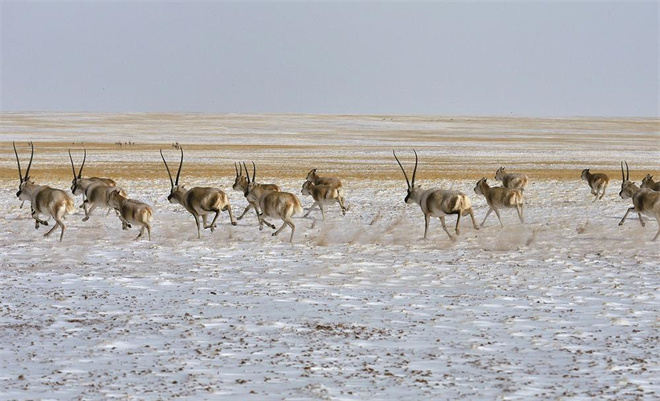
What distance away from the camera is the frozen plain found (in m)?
8.60

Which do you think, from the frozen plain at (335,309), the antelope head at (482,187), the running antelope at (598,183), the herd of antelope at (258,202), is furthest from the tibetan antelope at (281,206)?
the running antelope at (598,183)

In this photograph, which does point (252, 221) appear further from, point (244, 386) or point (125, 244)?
point (244, 386)

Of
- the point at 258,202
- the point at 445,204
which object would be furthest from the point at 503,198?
the point at 258,202

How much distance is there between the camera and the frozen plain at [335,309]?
28.2 ft

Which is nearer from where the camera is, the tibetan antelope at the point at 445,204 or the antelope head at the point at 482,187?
the tibetan antelope at the point at 445,204

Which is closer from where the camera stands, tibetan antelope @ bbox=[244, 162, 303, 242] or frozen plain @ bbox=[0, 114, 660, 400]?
frozen plain @ bbox=[0, 114, 660, 400]

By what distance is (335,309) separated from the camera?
467 inches

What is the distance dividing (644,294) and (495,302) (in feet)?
7.04

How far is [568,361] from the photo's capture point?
365 inches

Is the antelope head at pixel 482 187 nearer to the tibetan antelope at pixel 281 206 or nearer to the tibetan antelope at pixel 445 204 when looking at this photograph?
the tibetan antelope at pixel 445 204

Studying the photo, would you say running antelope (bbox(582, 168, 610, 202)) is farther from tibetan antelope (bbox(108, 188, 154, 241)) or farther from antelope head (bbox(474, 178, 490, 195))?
tibetan antelope (bbox(108, 188, 154, 241))

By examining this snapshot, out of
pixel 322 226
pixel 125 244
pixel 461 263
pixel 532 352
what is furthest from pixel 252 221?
pixel 532 352

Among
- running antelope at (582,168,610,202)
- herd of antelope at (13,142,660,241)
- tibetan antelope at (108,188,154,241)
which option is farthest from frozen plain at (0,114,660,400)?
running antelope at (582,168,610,202)

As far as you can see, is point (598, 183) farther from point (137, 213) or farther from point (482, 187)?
point (137, 213)
